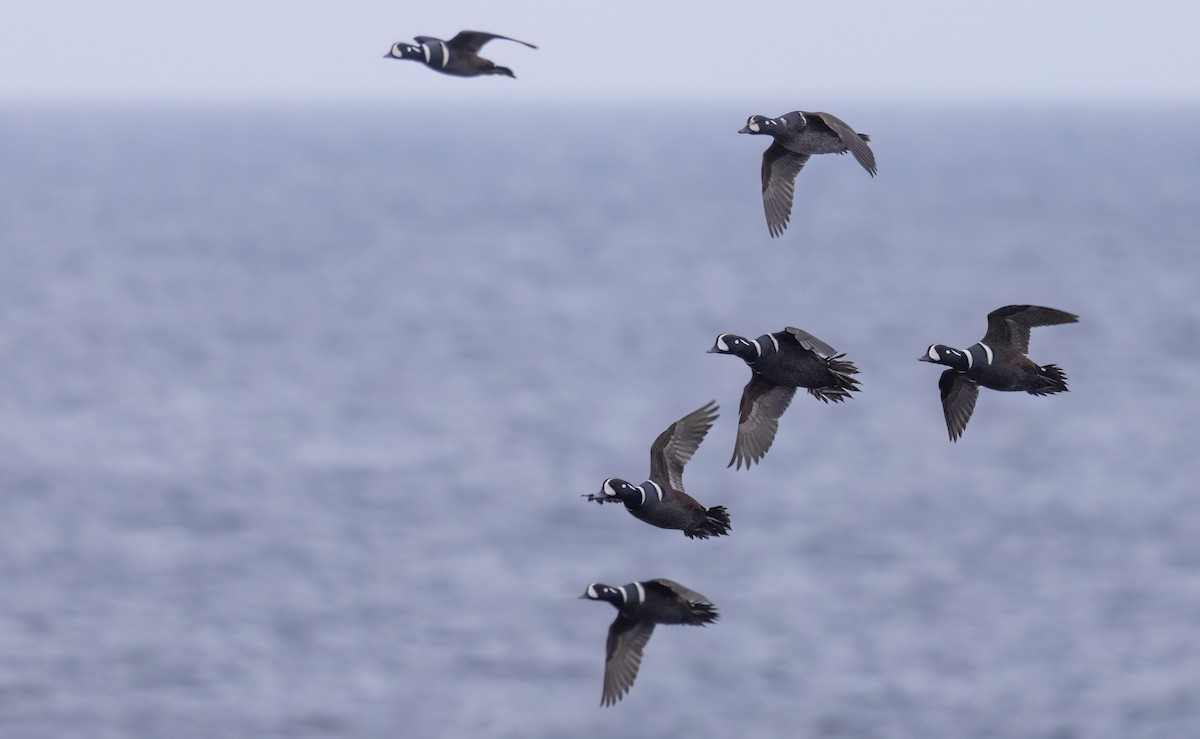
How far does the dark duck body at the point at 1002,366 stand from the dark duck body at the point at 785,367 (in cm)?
72

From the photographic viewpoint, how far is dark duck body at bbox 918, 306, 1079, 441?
12414mm

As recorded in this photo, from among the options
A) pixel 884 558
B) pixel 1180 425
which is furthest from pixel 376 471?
pixel 1180 425

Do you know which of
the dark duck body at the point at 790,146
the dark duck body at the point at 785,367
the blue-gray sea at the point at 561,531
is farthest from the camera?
the blue-gray sea at the point at 561,531

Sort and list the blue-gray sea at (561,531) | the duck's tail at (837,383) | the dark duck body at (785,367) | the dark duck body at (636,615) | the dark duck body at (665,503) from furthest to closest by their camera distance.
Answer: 1. the blue-gray sea at (561,531)
2. the duck's tail at (837,383)
3. the dark duck body at (785,367)
4. the dark duck body at (665,503)
5. the dark duck body at (636,615)

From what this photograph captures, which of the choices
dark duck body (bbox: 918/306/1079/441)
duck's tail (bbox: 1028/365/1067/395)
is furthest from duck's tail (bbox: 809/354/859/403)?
duck's tail (bbox: 1028/365/1067/395)

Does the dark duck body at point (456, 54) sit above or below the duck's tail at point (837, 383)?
above

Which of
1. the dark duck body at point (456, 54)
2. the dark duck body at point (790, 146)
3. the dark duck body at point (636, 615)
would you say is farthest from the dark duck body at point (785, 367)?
the dark duck body at point (456, 54)

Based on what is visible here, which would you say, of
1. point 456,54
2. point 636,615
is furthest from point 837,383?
point 456,54

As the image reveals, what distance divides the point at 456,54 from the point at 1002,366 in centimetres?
426

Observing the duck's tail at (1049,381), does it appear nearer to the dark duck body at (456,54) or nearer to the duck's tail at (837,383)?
the duck's tail at (837,383)

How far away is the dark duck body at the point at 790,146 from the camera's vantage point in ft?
44.1

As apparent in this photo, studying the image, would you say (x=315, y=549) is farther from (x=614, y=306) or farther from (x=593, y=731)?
(x=614, y=306)

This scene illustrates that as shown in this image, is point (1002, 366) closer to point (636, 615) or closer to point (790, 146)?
point (790, 146)

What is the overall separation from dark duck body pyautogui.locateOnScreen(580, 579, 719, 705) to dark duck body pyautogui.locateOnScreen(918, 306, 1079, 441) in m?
2.27
